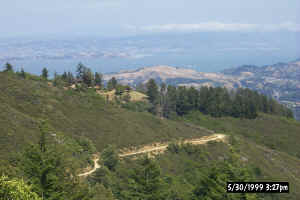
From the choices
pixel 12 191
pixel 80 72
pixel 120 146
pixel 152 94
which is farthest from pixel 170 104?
pixel 12 191

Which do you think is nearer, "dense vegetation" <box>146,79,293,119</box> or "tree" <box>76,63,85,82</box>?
"tree" <box>76,63,85,82</box>

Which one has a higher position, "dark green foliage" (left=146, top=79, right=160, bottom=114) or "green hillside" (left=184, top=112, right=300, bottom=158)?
"dark green foliage" (left=146, top=79, right=160, bottom=114)

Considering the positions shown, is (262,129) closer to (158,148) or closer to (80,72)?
(158,148)

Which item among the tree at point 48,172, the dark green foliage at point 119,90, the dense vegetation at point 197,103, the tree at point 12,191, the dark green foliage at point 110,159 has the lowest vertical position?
the dense vegetation at point 197,103

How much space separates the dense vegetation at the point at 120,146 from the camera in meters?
20.4

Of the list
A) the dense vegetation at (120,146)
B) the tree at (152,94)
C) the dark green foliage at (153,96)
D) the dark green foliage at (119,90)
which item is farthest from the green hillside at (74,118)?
the tree at (152,94)

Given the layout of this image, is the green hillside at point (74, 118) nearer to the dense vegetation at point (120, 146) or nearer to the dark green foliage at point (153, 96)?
the dense vegetation at point (120, 146)

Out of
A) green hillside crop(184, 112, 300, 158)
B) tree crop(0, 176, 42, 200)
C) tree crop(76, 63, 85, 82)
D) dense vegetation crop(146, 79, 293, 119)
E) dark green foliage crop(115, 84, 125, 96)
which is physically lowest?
green hillside crop(184, 112, 300, 158)

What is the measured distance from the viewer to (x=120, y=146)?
147 ft

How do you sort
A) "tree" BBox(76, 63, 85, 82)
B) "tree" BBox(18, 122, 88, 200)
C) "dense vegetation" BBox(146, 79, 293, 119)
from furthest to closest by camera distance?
1. "dense vegetation" BBox(146, 79, 293, 119)
2. "tree" BBox(76, 63, 85, 82)
3. "tree" BBox(18, 122, 88, 200)

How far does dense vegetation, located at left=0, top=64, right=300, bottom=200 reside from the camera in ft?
67.1

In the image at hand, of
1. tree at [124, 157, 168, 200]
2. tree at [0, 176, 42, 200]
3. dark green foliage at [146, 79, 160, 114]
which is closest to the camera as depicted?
tree at [0, 176, 42, 200]

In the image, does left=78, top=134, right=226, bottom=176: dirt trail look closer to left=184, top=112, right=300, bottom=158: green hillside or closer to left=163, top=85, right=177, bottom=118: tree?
left=184, top=112, right=300, bottom=158: green hillside

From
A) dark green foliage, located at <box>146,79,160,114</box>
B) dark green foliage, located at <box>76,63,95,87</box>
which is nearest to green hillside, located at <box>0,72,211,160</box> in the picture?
dark green foliage, located at <box>76,63,95,87</box>
